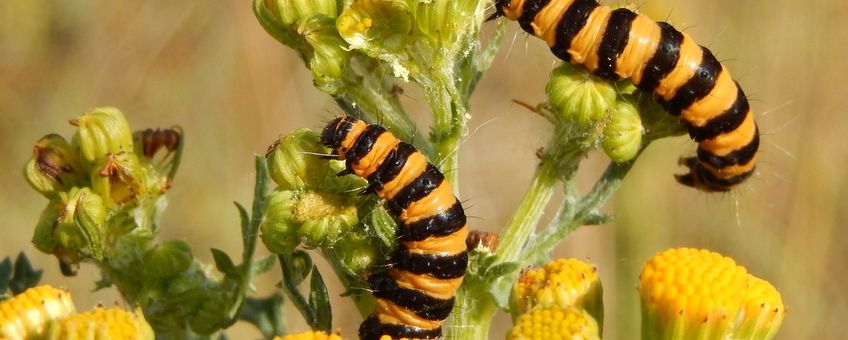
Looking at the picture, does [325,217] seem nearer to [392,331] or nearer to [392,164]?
[392,164]

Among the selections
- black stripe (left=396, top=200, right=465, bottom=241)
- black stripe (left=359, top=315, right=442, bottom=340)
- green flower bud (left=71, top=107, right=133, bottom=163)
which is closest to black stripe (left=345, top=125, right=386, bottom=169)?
black stripe (left=396, top=200, right=465, bottom=241)

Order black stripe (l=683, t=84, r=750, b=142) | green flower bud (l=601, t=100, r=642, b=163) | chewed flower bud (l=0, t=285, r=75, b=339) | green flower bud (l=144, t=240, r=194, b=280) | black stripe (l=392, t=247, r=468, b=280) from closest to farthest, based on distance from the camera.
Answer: black stripe (l=392, t=247, r=468, b=280) → green flower bud (l=601, t=100, r=642, b=163) → chewed flower bud (l=0, t=285, r=75, b=339) → black stripe (l=683, t=84, r=750, b=142) → green flower bud (l=144, t=240, r=194, b=280)

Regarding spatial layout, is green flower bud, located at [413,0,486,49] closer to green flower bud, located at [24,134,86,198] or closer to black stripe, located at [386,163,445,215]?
black stripe, located at [386,163,445,215]

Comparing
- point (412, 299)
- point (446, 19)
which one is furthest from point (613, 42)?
point (412, 299)

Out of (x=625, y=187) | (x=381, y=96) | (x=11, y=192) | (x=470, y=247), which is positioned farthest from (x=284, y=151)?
(x=11, y=192)

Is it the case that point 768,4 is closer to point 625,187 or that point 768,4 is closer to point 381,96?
point 625,187

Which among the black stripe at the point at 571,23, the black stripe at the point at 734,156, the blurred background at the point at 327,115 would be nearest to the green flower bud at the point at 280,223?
the black stripe at the point at 571,23
